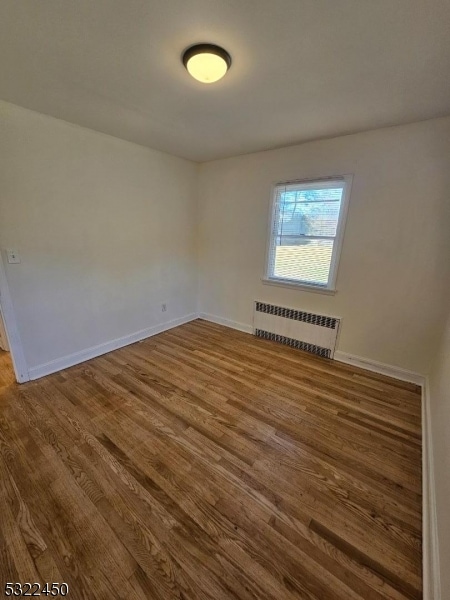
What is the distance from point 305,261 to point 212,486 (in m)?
2.50

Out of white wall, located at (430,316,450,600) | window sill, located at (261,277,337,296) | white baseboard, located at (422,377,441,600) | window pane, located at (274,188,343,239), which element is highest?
window pane, located at (274,188,343,239)

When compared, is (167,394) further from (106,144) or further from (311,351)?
(106,144)

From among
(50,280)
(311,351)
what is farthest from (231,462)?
(50,280)

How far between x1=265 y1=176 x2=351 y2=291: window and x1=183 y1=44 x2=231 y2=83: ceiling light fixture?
5.55 feet

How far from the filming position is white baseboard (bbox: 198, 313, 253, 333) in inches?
146

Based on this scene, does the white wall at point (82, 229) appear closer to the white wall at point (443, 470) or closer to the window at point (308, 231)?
the window at point (308, 231)

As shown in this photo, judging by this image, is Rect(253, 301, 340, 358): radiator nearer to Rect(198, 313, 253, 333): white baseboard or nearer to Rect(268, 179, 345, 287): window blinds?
Rect(198, 313, 253, 333): white baseboard

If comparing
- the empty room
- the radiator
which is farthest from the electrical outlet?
the radiator

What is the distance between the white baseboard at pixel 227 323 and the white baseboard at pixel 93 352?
1.73 ft

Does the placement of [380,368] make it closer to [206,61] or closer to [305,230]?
[305,230]

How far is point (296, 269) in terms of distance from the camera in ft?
10.2

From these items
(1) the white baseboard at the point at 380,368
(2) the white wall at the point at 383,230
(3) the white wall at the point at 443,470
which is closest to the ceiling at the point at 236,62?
(2) the white wall at the point at 383,230

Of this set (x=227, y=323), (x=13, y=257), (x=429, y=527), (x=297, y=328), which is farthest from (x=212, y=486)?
(x=227, y=323)

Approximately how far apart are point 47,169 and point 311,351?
350cm
